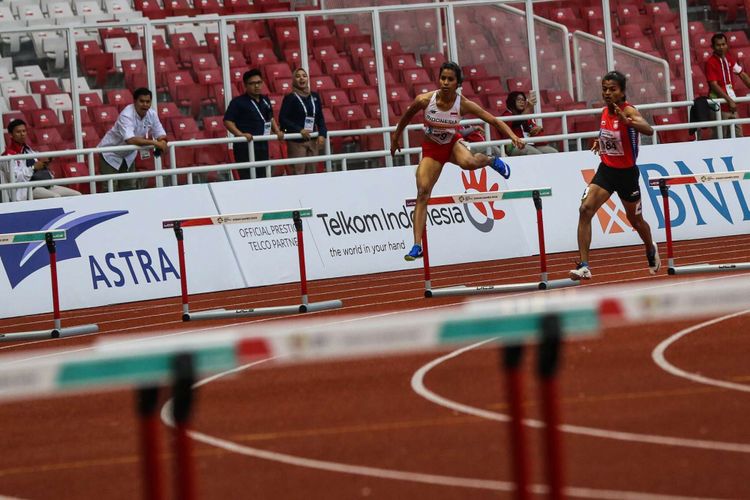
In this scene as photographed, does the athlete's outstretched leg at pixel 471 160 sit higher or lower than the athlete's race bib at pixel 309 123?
lower

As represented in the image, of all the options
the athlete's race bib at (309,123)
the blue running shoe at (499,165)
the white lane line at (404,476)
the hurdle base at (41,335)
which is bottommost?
the white lane line at (404,476)

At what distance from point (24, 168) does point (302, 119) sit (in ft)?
11.8

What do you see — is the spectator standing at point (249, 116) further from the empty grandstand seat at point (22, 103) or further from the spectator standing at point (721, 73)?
the spectator standing at point (721, 73)

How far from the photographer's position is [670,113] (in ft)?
78.5

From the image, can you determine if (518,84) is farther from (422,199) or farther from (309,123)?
(422,199)

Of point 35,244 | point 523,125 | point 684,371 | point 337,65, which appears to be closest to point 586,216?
point 684,371

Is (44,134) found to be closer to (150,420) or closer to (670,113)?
(670,113)

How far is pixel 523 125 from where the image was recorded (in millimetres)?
21016

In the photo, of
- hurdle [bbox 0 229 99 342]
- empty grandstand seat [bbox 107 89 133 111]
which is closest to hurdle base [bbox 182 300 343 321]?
hurdle [bbox 0 229 99 342]

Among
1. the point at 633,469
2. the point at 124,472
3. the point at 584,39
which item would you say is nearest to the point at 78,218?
the point at 584,39

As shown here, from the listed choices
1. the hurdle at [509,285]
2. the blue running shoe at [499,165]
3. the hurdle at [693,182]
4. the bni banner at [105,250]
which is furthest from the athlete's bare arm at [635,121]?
the bni banner at [105,250]

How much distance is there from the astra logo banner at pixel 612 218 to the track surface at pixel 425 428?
8778mm

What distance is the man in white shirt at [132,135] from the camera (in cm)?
1816

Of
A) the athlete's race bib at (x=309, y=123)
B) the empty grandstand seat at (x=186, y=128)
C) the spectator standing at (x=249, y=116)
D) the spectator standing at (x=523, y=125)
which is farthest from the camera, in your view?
the empty grandstand seat at (x=186, y=128)
